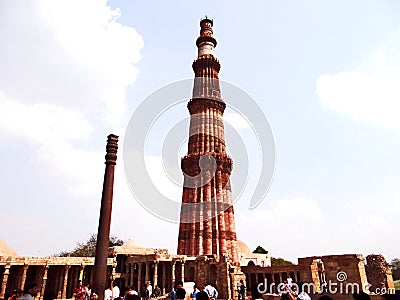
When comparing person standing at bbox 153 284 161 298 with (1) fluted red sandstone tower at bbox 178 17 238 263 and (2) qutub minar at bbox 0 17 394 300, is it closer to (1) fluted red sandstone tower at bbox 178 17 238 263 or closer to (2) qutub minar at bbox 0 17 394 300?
(2) qutub minar at bbox 0 17 394 300

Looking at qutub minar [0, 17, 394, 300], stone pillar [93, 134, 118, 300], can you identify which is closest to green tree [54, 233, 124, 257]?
qutub minar [0, 17, 394, 300]

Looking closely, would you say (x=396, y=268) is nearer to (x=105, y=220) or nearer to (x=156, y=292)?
(x=156, y=292)

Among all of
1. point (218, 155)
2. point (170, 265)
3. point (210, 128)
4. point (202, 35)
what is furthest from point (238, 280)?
point (202, 35)

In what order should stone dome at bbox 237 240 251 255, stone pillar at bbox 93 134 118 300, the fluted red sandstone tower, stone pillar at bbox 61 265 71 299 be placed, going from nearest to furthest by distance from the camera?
stone pillar at bbox 93 134 118 300, stone pillar at bbox 61 265 71 299, the fluted red sandstone tower, stone dome at bbox 237 240 251 255

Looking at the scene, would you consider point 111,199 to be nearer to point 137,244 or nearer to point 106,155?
point 106,155

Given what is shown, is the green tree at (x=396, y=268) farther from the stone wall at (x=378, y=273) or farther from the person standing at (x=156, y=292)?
the person standing at (x=156, y=292)

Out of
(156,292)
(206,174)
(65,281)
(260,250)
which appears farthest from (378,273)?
(260,250)

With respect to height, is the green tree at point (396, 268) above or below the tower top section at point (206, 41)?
below

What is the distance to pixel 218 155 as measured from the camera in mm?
29125

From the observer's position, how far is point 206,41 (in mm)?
33000

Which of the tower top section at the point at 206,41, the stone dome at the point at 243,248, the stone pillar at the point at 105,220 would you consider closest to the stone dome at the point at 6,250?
the stone pillar at the point at 105,220

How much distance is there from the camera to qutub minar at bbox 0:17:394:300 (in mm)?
18047

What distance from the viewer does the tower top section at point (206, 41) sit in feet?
108
